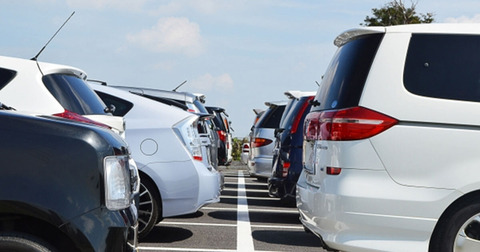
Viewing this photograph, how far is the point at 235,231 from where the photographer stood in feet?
31.8

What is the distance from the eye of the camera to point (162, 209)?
8227mm

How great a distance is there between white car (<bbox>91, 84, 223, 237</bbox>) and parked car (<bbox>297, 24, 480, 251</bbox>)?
8.70 ft

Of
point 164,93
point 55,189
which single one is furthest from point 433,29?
point 164,93

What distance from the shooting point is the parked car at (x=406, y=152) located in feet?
18.3

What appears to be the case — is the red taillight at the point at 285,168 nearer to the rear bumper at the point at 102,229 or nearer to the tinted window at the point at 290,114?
the tinted window at the point at 290,114

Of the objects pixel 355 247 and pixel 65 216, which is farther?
pixel 355 247

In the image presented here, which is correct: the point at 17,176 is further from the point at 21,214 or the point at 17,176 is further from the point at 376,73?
the point at 376,73

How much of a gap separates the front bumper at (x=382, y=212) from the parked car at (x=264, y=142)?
29.1 ft

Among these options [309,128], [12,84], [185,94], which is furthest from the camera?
[185,94]

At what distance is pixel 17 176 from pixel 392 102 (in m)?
2.71

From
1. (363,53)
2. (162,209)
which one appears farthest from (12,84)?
(363,53)

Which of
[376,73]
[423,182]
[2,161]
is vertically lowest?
[423,182]

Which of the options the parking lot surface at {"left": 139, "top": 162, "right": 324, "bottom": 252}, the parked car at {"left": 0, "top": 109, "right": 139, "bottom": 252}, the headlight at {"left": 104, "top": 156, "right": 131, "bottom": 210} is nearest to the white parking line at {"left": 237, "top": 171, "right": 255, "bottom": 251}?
the parking lot surface at {"left": 139, "top": 162, "right": 324, "bottom": 252}

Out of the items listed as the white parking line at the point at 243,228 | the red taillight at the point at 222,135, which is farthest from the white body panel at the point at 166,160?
the red taillight at the point at 222,135
